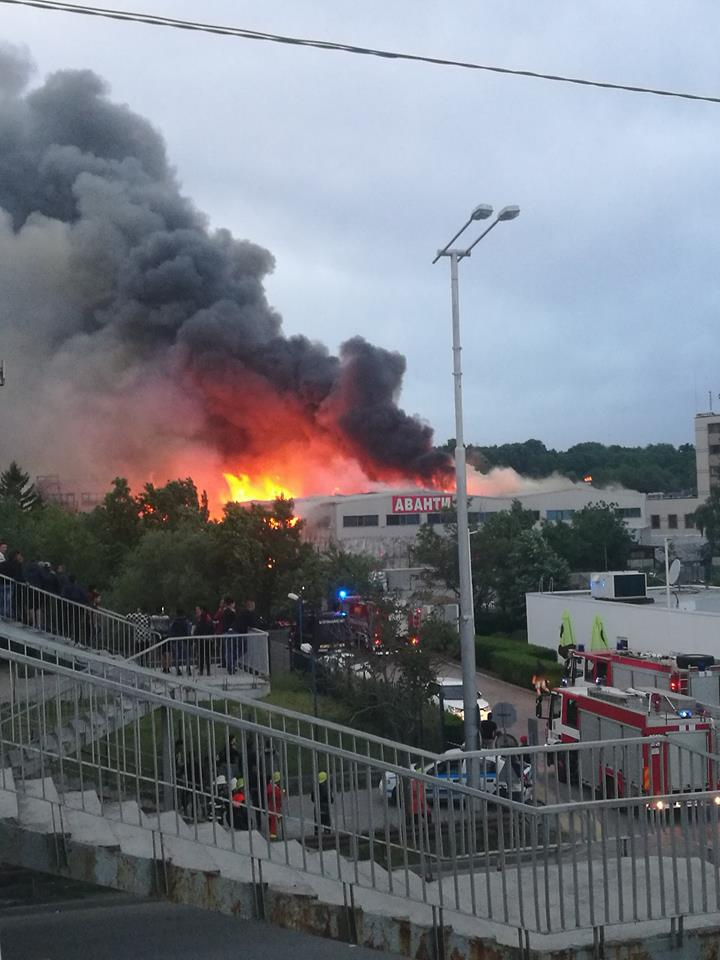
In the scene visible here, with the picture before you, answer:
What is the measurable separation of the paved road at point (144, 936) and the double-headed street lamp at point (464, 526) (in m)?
5.24

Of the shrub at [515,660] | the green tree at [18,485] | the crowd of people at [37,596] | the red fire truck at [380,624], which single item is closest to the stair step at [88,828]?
the crowd of people at [37,596]

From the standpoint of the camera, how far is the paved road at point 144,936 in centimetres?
966

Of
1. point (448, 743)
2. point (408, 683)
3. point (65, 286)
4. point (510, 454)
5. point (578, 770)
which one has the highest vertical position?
point (65, 286)

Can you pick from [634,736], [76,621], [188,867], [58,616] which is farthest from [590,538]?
[188,867]

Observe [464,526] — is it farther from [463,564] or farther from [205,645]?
[205,645]

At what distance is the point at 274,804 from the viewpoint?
6.98 m

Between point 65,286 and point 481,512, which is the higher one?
point 65,286

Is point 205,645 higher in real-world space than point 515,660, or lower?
higher

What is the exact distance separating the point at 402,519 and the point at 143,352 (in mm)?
28209

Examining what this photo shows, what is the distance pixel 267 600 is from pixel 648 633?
33.5ft

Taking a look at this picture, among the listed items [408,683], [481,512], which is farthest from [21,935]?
[481,512]

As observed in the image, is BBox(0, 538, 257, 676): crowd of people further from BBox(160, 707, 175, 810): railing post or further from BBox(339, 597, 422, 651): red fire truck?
BBox(160, 707, 175, 810): railing post

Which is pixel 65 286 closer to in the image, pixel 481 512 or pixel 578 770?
pixel 481 512

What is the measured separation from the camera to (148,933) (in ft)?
34.3
